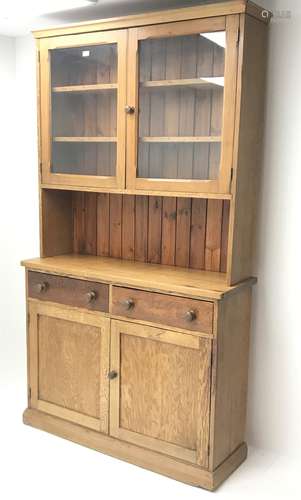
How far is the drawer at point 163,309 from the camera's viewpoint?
2332 millimetres

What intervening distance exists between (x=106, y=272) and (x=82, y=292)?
160mm

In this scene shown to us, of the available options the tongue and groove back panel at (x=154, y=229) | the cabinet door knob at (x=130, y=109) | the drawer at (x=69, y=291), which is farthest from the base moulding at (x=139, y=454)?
the cabinet door knob at (x=130, y=109)

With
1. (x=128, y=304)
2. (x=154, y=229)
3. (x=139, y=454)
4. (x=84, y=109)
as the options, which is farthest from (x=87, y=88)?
(x=139, y=454)

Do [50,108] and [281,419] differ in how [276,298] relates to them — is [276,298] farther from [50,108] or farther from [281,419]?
[50,108]

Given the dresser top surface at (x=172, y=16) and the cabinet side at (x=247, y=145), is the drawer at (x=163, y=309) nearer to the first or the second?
the cabinet side at (x=247, y=145)

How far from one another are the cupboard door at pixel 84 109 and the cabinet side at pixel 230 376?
30.4 inches

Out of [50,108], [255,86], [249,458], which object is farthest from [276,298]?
[50,108]

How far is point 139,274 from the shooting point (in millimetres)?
2592

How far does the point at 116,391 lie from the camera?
2.62 meters

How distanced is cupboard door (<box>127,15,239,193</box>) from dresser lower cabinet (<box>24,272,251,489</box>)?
0.54 metres

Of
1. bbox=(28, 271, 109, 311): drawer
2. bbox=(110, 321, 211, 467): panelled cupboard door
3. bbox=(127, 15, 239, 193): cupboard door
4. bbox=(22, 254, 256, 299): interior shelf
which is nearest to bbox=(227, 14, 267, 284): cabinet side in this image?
bbox=(127, 15, 239, 193): cupboard door

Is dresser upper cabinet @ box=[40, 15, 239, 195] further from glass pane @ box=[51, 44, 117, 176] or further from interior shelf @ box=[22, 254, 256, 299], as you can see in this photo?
interior shelf @ box=[22, 254, 256, 299]

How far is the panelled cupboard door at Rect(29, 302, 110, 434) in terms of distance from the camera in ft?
8.75

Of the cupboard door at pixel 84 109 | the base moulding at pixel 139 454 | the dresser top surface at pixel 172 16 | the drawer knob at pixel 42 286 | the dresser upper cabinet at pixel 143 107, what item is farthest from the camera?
the drawer knob at pixel 42 286
